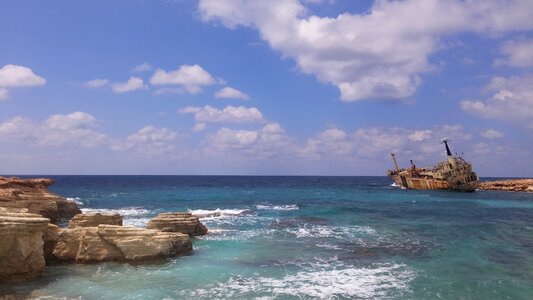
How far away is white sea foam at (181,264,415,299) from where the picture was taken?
54.5 ft

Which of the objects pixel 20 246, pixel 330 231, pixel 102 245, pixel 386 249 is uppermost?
pixel 20 246

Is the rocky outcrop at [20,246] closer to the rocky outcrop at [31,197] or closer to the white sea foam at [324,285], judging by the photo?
the white sea foam at [324,285]

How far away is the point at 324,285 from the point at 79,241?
39.5 feet

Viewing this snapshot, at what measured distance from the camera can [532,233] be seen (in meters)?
32.6

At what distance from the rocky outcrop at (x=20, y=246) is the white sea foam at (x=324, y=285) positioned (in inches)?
264

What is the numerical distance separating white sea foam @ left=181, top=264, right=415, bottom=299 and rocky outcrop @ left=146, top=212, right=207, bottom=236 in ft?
32.8

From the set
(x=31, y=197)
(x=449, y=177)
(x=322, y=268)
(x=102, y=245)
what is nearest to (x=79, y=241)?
(x=102, y=245)

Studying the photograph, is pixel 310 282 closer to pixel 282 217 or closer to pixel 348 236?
pixel 348 236

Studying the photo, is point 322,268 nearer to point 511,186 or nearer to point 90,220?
point 90,220

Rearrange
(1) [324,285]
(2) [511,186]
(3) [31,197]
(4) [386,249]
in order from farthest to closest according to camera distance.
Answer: (2) [511,186] → (3) [31,197] → (4) [386,249] → (1) [324,285]

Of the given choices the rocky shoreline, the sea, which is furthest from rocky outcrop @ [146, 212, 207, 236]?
the sea

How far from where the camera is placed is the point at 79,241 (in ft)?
68.0

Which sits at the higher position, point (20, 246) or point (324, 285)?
point (20, 246)

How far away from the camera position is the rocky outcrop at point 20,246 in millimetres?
16734
